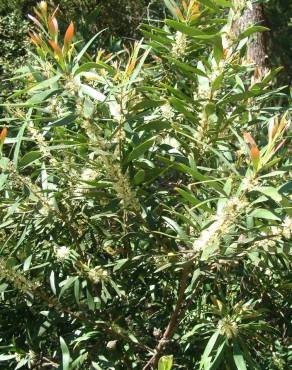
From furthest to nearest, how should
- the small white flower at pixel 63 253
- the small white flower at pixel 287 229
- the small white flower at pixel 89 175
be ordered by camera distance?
the small white flower at pixel 63 253, the small white flower at pixel 89 175, the small white flower at pixel 287 229

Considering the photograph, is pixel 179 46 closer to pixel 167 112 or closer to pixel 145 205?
pixel 167 112

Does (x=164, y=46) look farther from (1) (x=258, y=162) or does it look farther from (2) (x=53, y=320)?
(2) (x=53, y=320)

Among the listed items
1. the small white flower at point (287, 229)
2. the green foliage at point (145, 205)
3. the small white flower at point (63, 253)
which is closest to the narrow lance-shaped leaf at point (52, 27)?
the green foliage at point (145, 205)

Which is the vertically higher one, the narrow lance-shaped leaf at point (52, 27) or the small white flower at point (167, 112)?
the narrow lance-shaped leaf at point (52, 27)

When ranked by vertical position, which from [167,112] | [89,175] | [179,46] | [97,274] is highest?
[179,46]

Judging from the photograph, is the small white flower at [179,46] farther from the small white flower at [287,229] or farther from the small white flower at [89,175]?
the small white flower at [287,229]

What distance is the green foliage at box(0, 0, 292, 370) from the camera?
1624 millimetres

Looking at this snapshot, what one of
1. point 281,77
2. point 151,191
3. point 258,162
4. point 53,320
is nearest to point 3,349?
point 53,320

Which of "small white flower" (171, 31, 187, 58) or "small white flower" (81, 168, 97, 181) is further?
"small white flower" (171, 31, 187, 58)

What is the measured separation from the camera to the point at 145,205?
1.85 meters

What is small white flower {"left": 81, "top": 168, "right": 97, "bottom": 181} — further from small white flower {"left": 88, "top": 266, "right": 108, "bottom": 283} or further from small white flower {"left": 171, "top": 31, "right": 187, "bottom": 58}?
small white flower {"left": 171, "top": 31, "right": 187, "bottom": 58}

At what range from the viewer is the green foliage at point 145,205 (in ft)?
5.33

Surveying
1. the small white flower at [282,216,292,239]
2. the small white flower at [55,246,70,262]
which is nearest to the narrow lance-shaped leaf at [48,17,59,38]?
the small white flower at [55,246,70,262]

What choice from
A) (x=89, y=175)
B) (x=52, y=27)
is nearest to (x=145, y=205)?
(x=89, y=175)
